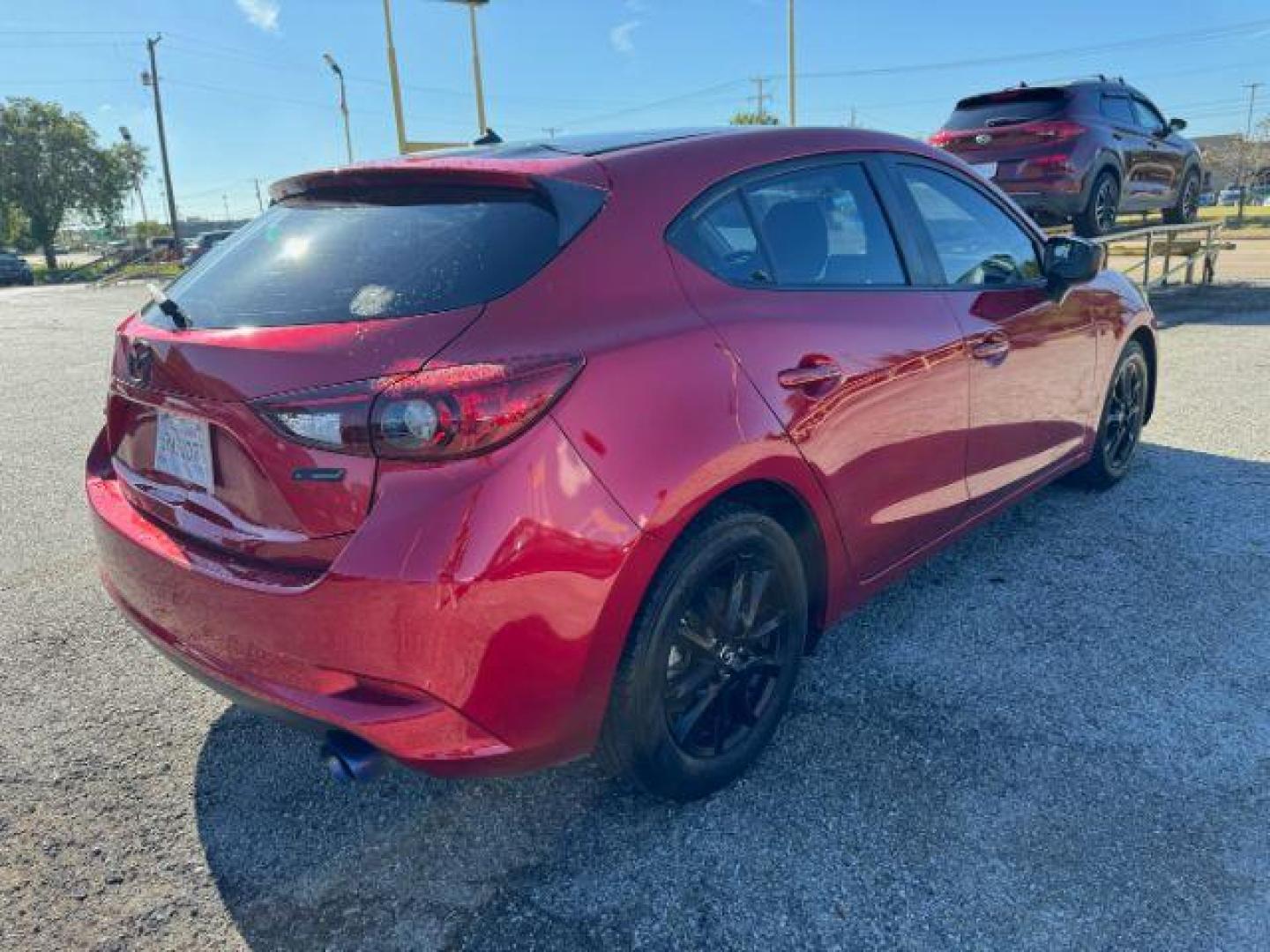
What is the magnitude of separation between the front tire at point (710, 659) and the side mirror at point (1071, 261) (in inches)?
76.0

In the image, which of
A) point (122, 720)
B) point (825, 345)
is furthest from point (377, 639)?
point (122, 720)

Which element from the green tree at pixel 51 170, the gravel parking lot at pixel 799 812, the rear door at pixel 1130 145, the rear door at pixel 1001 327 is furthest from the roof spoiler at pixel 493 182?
the green tree at pixel 51 170

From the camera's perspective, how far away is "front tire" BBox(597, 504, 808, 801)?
212 centimetres

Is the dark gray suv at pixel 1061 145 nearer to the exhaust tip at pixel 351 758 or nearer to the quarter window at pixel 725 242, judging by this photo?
the quarter window at pixel 725 242

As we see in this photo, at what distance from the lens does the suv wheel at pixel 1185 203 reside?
10.8 metres

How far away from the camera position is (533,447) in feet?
5.95

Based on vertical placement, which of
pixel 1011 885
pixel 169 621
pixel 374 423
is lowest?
pixel 1011 885

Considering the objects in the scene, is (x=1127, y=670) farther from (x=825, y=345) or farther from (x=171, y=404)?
(x=171, y=404)

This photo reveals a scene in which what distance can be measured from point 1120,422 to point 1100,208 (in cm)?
502

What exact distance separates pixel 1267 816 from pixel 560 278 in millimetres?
2157

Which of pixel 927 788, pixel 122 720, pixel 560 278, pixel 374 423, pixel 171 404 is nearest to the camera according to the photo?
pixel 374 423

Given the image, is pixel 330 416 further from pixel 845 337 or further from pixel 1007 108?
pixel 1007 108

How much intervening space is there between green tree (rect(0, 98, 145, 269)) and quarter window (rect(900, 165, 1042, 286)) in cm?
6421

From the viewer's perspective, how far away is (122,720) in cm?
289
